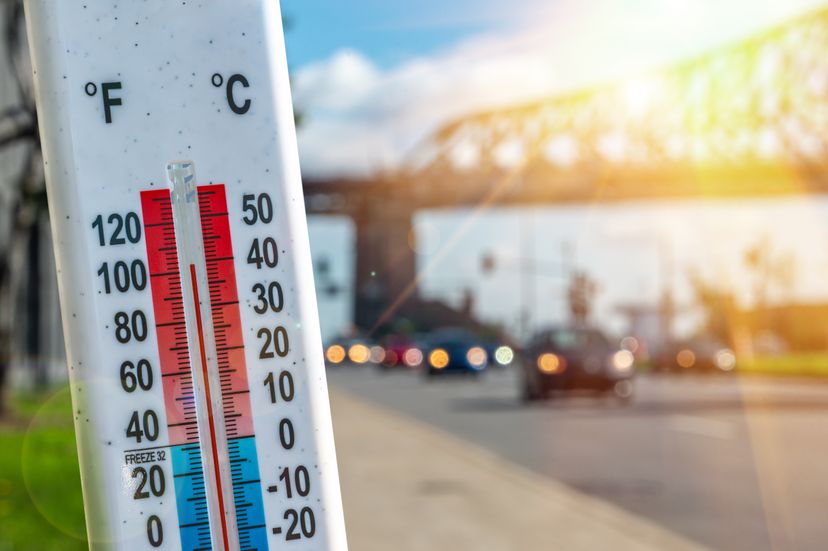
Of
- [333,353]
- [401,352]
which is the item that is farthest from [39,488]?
[401,352]

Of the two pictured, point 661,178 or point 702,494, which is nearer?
point 702,494

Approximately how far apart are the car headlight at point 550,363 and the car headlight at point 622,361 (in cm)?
91

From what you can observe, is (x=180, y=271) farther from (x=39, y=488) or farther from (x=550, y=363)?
(x=550, y=363)

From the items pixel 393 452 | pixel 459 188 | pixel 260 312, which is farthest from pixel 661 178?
pixel 260 312

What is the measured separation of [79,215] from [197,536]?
0.56 meters

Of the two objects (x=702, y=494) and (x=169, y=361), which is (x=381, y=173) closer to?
(x=702, y=494)

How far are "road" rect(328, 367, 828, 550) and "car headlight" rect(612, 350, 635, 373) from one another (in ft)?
2.34

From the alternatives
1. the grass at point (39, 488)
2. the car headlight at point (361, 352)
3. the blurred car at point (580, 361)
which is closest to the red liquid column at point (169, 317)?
the grass at point (39, 488)

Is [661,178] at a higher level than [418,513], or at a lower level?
higher

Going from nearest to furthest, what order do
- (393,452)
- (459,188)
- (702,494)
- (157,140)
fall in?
(157,140), (702,494), (393,452), (459,188)

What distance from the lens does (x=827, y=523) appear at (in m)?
9.69

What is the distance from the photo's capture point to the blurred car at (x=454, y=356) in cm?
4144

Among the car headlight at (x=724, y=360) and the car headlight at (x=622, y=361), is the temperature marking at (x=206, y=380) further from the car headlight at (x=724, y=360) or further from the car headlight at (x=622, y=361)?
the car headlight at (x=724, y=360)

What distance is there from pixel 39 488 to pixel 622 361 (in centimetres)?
1447
